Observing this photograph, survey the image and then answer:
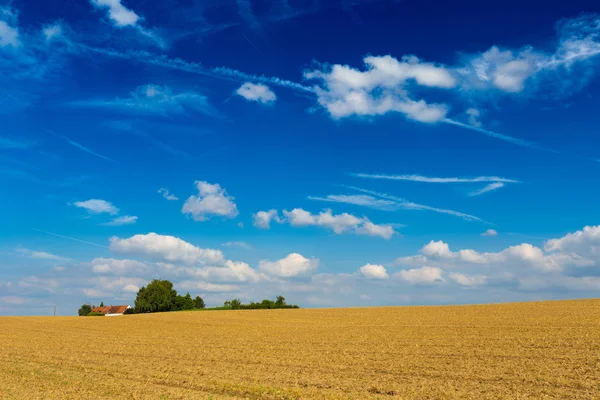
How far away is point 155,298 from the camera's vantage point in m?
110

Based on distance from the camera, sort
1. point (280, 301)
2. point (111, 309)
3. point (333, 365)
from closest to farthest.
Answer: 1. point (333, 365)
2. point (280, 301)
3. point (111, 309)

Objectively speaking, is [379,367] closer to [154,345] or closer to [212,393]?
[212,393]

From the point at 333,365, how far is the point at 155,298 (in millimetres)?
91689

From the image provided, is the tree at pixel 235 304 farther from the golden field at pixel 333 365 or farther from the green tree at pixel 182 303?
the golden field at pixel 333 365

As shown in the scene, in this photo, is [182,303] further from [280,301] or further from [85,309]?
[85,309]

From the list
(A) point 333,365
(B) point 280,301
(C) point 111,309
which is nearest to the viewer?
(A) point 333,365

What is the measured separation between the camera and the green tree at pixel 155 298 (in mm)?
110375

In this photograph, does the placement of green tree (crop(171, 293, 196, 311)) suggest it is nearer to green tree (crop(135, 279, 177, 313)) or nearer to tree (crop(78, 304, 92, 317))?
green tree (crop(135, 279, 177, 313))

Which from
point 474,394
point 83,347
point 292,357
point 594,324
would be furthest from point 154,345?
point 594,324

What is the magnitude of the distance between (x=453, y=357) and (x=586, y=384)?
336 inches

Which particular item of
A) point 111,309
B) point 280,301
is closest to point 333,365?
point 280,301

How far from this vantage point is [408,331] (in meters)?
41.0

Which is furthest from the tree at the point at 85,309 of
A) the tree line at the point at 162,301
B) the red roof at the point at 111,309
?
the tree line at the point at 162,301

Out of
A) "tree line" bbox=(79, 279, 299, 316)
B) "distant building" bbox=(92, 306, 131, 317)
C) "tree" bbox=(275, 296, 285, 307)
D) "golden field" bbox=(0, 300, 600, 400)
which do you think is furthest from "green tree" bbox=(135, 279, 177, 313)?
"golden field" bbox=(0, 300, 600, 400)
